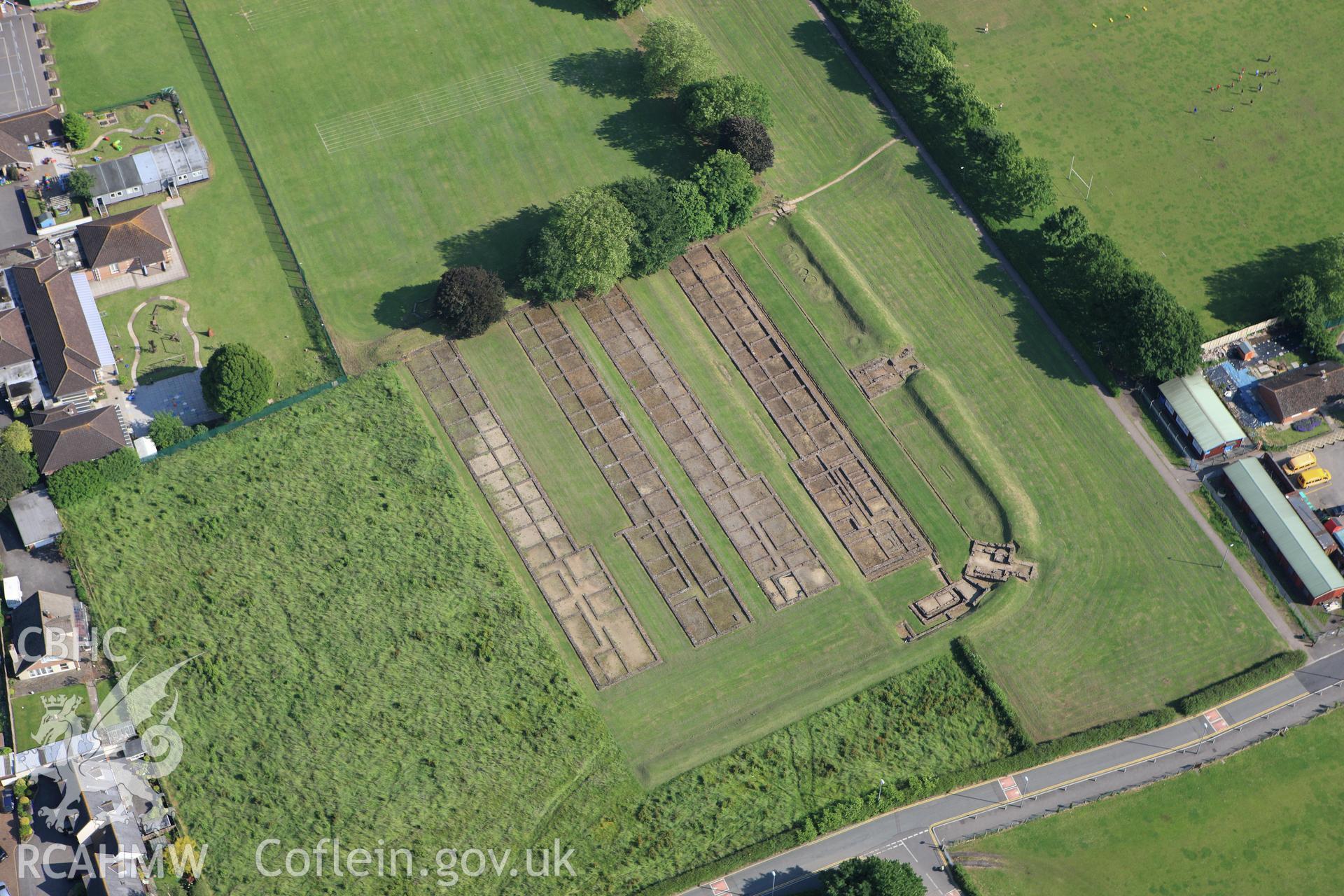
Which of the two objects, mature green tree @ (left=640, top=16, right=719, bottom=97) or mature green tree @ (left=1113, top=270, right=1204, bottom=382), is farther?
mature green tree @ (left=640, top=16, right=719, bottom=97)

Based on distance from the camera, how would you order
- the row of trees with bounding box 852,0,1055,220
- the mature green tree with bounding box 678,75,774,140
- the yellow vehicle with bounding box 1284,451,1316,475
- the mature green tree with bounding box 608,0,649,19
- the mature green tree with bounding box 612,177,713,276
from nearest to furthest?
the yellow vehicle with bounding box 1284,451,1316,475 < the mature green tree with bounding box 612,177,713,276 < the row of trees with bounding box 852,0,1055,220 < the mature green tree with bounding box 678,75,774,140 < the mature green tree with bounding box 608,0,649,19

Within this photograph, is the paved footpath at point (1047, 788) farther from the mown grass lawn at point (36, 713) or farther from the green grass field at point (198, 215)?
the green grass field at point (198, 215)

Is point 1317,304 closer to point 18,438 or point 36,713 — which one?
point 36,713

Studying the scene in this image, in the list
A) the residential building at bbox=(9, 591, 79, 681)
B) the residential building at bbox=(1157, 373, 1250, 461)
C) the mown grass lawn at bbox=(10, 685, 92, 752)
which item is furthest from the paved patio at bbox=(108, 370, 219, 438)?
the residential building at bbox=(1157, 373, 1250, 461)

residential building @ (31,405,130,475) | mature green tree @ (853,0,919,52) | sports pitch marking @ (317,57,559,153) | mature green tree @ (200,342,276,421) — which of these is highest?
mature green tree @ (853,0,919,52)

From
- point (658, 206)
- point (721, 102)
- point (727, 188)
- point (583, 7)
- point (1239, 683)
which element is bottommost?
point (1239, 683)

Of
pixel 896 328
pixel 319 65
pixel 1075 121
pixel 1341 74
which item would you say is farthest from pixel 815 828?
pixel 1341 74

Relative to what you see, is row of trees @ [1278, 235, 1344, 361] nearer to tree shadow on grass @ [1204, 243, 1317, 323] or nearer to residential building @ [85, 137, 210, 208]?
tree shadow on grass @ [1204, 243, 1317, 323]

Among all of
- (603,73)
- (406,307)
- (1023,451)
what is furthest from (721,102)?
(1023,451)
